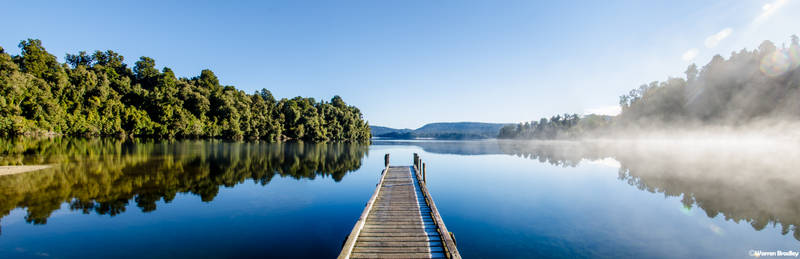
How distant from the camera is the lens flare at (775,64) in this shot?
47.8m

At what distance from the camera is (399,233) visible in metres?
8.29

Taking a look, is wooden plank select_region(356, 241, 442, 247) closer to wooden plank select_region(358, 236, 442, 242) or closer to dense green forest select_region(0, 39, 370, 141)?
wooden plank select_region(358, 236, 442, 242)

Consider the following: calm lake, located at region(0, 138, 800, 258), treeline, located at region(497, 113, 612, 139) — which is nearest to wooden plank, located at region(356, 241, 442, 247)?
calm lake, located at region(0, 138, 800, 258)

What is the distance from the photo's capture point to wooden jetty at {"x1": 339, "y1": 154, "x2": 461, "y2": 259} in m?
6.89

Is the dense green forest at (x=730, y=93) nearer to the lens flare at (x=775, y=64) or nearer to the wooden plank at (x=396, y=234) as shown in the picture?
the lens flare at (x=775, y=64)

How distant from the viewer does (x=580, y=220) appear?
12211 mm

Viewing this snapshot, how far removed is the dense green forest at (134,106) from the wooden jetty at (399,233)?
71.1 m

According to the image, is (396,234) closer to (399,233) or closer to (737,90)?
(399,233)

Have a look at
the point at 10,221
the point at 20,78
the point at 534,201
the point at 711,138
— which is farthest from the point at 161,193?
the point at 711,138

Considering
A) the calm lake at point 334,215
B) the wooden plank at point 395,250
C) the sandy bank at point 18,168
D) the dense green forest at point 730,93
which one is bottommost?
the calm lake at point 334,215

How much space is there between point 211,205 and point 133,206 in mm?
2681

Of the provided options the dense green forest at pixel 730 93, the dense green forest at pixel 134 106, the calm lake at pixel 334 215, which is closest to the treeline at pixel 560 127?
the dense green forest at pixel 730 93

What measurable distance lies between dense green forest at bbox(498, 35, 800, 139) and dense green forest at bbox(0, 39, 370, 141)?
3487 inches

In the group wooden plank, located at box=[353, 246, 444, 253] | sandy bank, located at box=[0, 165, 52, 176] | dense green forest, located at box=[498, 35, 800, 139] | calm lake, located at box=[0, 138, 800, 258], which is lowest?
calm lake, located at box=[0, 138, 800, 258]
